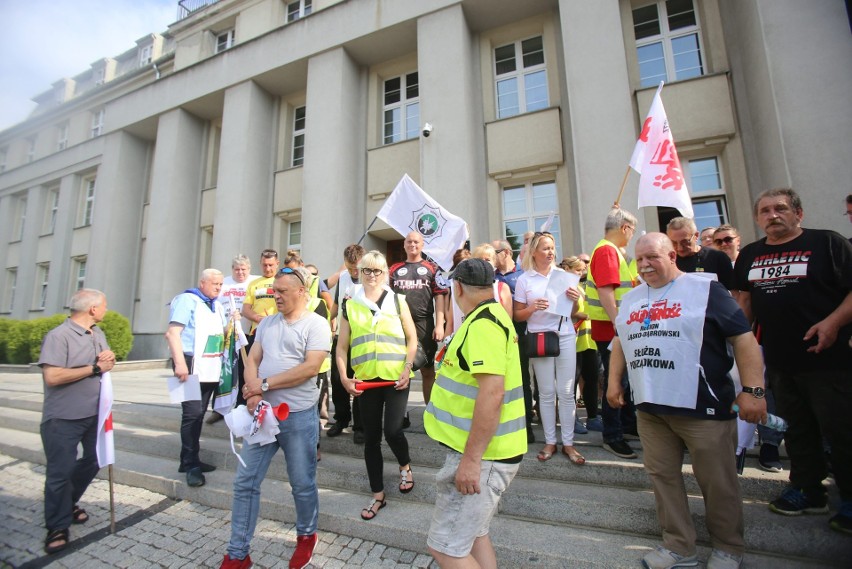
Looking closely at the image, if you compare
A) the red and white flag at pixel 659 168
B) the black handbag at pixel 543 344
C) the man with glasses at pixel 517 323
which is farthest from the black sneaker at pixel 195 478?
the red and white flag at pixel 659 168

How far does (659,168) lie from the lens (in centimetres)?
461

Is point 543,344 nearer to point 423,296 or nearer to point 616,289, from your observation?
point 616,289

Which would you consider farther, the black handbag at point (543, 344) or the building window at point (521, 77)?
the building window at point (521, 77)

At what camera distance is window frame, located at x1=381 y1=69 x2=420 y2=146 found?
1124 centimetres

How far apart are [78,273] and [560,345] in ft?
69.8

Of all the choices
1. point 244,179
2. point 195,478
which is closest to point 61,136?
point 244,179

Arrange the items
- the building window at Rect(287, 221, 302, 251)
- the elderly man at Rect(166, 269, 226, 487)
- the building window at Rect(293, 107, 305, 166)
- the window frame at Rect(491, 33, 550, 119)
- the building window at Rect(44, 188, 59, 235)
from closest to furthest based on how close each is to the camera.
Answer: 1. the elderly man at Rect(166, 269, 226, 487)
2. the window frame at Rect(491, 33, 550, 119)
3. the building window at Rect(287, 221, 302, 251)
4. the building window at Rect(293, 107, 305, 166)
5. the building window at Rect(44, 188, 59, 235)

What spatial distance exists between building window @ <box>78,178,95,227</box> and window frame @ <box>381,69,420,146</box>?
47.9ft

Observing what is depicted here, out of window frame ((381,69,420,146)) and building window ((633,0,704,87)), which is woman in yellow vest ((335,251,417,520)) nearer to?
window frame ((381,69,420,146))

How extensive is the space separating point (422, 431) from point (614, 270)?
260cm

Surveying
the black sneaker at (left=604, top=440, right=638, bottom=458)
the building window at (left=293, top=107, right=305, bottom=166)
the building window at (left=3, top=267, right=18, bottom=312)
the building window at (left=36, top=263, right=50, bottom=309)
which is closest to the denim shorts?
the black sneaker at (left=604, top=440, right=638, bottom=458)

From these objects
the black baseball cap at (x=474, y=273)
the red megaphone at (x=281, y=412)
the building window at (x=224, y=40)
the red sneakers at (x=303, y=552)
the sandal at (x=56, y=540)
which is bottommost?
the sandal at (x=56, y=540)

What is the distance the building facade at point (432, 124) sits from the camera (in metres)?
7.07

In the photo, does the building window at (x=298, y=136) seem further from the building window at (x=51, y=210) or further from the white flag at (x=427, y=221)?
the building window at (x=51, y=210)
